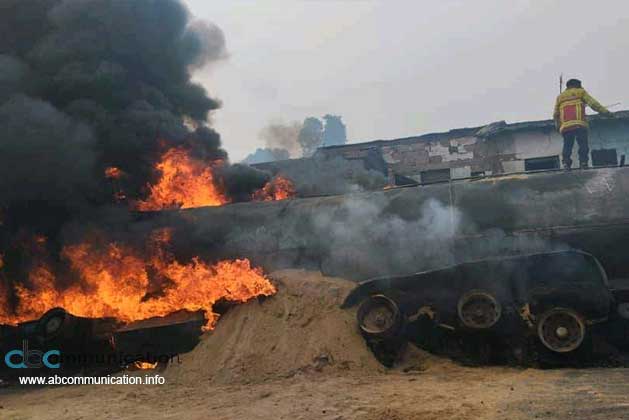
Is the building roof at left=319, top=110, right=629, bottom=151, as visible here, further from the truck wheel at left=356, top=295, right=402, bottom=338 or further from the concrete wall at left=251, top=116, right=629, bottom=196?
the truck wheel at left=356, top=295, right=402, bottom=338

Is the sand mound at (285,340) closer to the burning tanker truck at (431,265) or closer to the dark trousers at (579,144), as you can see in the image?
the burning tanker truck at (431,265)

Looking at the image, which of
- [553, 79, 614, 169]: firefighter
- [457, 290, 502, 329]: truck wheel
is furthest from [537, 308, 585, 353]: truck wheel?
[553, 79, 614, 169]: firefighter

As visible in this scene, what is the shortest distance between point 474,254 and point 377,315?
229 centimetres

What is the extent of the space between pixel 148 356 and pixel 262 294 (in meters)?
2.28

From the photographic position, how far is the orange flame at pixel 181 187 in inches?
523

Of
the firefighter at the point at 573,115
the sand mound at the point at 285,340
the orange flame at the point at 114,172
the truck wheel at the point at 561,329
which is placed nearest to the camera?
the truck wheel at the point at 561,329

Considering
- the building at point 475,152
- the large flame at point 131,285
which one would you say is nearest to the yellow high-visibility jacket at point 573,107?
the large flame at point 131,285

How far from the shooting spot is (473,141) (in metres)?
21.5

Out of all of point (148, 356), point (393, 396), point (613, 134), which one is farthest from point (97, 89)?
point (613, 134)

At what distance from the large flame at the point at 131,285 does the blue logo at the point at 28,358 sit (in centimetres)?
117

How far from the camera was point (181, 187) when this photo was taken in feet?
44.0

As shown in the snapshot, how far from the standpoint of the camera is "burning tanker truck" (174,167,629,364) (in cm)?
805

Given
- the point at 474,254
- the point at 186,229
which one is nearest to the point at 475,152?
the point at 474,254

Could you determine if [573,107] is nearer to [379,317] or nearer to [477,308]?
[477,308]
